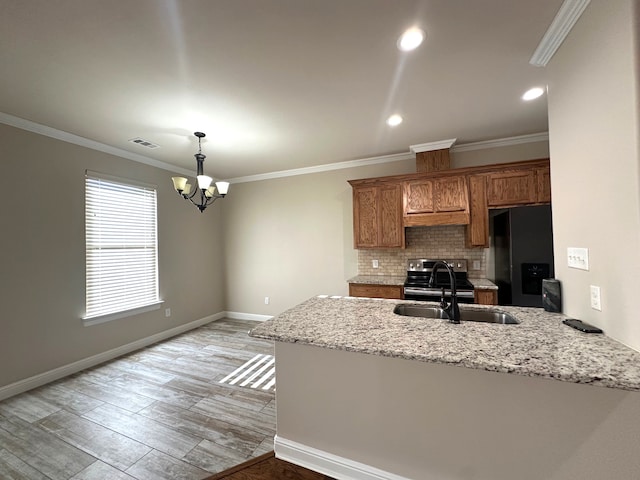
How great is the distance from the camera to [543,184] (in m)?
3.04

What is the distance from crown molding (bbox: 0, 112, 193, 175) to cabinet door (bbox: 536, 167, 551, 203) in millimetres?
5077

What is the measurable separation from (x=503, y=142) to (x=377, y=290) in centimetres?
256

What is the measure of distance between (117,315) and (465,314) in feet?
13.2

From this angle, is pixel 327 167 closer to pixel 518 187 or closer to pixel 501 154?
pixel 501 154

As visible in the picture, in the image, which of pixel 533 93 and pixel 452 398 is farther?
pixel 533 93

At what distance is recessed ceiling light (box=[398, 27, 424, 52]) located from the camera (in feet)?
5.41

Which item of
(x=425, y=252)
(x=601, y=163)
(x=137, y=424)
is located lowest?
(x=137, y=424)

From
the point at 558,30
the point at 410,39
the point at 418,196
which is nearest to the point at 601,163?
the point at 558,30

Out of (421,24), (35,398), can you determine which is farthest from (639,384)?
(35,398)

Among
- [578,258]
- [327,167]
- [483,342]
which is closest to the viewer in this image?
[483,342]

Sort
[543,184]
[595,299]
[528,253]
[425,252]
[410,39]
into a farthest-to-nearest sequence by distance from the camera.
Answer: [425,252]
[543,184]
[528,253]
[410,39]
[595,299]

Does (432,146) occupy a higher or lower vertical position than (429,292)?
higher

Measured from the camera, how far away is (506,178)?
3.16 meters

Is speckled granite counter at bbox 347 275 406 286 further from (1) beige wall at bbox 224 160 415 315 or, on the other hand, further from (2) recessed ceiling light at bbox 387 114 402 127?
(2) recessed ceiling light at bbox 387 114 402 127
